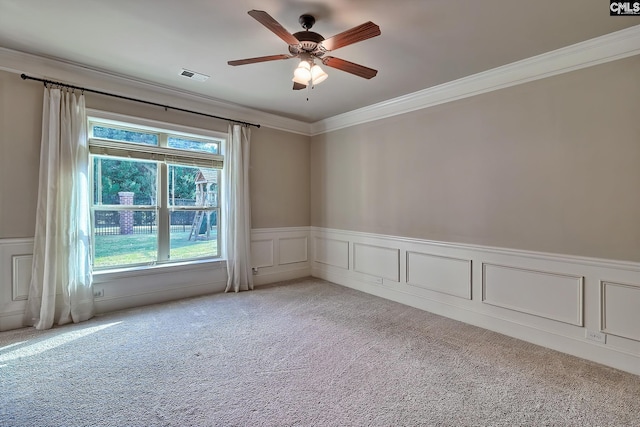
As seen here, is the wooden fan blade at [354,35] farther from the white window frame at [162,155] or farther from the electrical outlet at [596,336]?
the electrical outlet at [596,336]

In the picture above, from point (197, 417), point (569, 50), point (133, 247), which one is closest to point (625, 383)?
point (569, 50)

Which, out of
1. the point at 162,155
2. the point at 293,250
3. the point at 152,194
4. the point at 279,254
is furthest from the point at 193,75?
the point at 293,250

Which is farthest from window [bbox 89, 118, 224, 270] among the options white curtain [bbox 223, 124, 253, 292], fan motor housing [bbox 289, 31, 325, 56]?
fan motor housing [bbox 289, 31, 325, 56]

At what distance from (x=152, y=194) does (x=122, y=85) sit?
4.48ft

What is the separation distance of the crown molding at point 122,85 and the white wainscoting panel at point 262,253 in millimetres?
1926

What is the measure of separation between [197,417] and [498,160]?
3.54m

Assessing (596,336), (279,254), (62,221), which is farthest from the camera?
(279,254)

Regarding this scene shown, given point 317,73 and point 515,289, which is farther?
point 515,289

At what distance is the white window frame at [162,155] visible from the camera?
3.69 metres

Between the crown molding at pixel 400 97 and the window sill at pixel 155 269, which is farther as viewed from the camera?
the window sill at pixel 155 269

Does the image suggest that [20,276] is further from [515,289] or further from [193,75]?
[515,289]

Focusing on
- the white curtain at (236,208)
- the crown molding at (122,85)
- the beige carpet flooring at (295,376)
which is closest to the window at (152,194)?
the white curtain at (236,208)

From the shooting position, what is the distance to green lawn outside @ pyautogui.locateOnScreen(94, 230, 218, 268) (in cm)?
381

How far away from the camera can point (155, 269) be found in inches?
161
